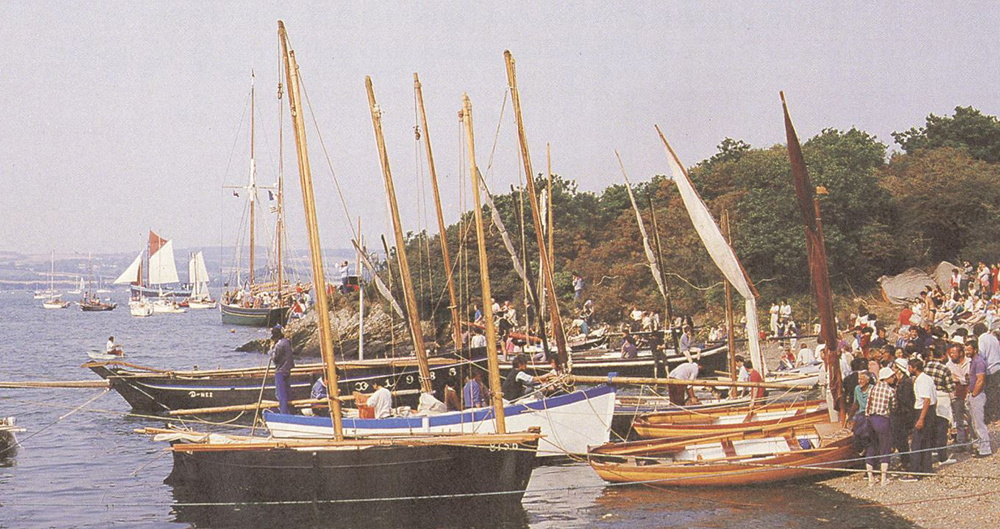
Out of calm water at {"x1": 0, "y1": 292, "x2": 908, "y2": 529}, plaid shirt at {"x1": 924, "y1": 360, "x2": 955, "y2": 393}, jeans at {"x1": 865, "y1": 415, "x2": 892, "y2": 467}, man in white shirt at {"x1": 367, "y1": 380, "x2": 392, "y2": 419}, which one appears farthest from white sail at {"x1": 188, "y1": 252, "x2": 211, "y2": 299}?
plaid shirt at {"x1": 924, "y1": 360, "x2": 955, "y2": 393}

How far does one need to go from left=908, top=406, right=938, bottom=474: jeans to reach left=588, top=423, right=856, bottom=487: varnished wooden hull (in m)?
1.54

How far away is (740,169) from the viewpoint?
6353 cm

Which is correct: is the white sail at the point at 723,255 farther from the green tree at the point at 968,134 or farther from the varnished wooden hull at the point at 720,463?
the green tree at the point at 968,134

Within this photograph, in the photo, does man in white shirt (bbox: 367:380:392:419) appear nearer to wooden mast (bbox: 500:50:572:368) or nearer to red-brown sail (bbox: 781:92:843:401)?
wooden mast (bbox: 500:50:572:368)

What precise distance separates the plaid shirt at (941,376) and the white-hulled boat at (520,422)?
684 centimetres

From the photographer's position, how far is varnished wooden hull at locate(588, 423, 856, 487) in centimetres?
2005

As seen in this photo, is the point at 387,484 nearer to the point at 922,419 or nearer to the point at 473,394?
the point at 473,394

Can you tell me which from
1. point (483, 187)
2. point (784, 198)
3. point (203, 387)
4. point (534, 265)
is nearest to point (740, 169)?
point (784, 198)

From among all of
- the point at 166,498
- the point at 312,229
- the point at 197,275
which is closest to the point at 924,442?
the point at 312,229

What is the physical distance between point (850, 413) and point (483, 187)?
17180 mm

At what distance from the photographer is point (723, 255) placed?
2211 centimetres

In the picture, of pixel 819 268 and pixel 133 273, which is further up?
pixel 133 273

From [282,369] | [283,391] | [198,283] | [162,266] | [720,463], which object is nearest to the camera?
[720,463]

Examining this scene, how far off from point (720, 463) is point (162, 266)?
145 metres
